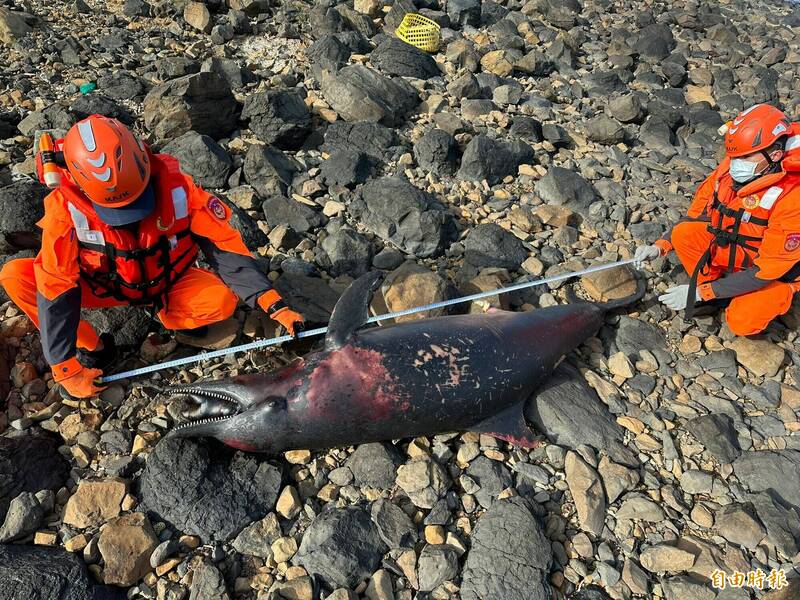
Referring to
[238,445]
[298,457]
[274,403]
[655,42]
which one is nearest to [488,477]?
[298,457]

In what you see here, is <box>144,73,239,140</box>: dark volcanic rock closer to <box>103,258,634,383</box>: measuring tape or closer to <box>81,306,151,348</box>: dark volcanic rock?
<box>81,306,151,348</box>: dark volcanic rock

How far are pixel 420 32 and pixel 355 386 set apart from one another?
633 cm

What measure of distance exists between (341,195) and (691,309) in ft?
10.7

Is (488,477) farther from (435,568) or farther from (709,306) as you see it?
(709,306)

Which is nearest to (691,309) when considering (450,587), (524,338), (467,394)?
(524,338)

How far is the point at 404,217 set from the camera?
5148mm

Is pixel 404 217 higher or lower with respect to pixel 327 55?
lower

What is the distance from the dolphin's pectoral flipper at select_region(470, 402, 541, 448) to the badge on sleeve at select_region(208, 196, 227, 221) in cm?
220

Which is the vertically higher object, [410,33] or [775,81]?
[410,33]

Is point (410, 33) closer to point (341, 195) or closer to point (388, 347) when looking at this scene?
point (341, 195)

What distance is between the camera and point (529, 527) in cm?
318

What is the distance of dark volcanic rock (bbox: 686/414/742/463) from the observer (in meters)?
3.81

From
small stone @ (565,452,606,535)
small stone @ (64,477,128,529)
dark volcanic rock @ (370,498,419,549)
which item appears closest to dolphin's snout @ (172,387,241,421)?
small stone @ (64,477,128,529)

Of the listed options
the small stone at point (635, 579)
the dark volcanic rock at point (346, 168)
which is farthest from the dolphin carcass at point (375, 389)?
the dark volcanic rock at point (346, 168)
